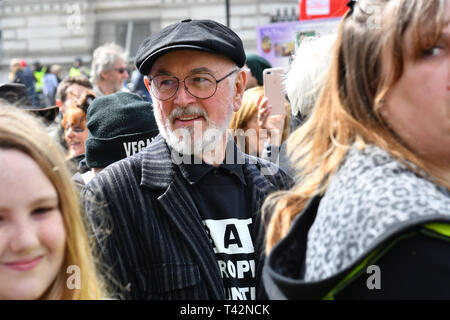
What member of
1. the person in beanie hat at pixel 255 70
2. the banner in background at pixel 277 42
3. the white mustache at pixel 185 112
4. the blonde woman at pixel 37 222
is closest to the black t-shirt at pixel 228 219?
the white mustache at pixel 185 112

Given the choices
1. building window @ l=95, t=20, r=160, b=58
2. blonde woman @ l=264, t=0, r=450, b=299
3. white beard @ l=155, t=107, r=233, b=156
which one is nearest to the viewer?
blonde woman @ l=264, t=0, r=450, b=299

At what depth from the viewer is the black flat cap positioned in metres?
2.56

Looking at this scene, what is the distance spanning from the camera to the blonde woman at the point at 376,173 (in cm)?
115

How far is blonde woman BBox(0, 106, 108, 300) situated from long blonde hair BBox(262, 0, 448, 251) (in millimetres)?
514

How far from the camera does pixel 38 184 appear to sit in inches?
59.8

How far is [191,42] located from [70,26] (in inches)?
775

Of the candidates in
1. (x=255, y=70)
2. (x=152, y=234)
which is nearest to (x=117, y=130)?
(x=152, y=234)

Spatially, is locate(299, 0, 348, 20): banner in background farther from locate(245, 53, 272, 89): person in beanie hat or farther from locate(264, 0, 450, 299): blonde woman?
locate(264, 0, 450, 299): blonde woman

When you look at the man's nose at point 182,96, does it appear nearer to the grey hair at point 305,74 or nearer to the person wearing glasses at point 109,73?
the grey hair at point 305,74

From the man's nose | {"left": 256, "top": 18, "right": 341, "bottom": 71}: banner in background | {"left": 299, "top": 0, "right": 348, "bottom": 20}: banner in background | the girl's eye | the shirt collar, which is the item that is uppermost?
{"left": 299, "top": 0, "right": 348, "bottom": 20}: banner in background

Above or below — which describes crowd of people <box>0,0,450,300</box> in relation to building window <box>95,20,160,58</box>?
below

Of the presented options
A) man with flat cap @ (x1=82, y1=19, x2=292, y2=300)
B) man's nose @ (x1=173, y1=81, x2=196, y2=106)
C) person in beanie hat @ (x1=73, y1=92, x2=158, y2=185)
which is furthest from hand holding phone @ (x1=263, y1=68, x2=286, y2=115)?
man's nose @ (x1=173, y1=81, x2=196, y2=106)

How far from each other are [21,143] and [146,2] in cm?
2026

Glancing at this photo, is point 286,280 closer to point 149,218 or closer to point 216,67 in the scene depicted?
point 149,218
